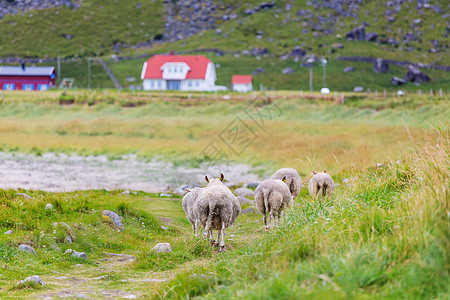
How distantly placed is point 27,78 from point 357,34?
268 feet

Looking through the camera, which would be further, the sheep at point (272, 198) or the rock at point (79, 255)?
the sheep at point (272, 198)

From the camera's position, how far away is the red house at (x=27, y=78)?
112 m

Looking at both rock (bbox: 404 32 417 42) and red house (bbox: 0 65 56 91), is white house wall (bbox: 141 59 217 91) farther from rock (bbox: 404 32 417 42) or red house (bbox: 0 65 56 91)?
rock (bbox: 404 32 417 42)

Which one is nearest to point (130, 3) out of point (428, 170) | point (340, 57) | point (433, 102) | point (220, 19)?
point (220, 19)

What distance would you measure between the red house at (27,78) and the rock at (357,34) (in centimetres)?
7545

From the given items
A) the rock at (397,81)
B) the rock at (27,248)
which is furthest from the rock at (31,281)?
the rock at (397,81)

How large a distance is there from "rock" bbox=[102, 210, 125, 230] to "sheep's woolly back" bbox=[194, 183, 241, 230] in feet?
11.0

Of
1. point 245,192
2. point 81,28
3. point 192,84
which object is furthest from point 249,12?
point 245,192

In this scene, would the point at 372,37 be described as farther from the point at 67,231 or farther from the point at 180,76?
the point at 67,231

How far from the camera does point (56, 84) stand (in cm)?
12112

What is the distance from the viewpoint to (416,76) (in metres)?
115

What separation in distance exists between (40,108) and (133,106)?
37.2 feet

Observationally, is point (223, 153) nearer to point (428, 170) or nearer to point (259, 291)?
point (428, 170)

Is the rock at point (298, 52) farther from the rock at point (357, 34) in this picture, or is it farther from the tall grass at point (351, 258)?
the tall grass at point (351, 258)
